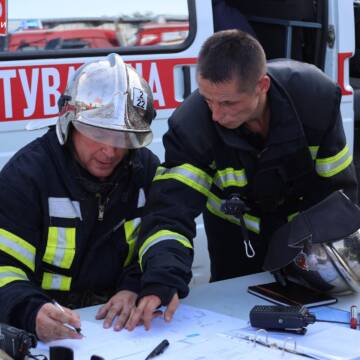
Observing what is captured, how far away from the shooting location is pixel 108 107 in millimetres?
2260

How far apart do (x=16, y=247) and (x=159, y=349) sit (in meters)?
0.53

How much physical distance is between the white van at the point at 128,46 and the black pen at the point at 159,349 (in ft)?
3.93

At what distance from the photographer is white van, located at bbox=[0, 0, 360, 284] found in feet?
10.6

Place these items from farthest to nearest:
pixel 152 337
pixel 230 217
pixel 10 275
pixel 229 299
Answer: pixel 230 217, pixel 229 299, pixel 10 275, pixel 152 337

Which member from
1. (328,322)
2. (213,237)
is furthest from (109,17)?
(328,322)

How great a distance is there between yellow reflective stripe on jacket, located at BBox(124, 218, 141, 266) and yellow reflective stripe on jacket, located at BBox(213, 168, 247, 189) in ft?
0.95

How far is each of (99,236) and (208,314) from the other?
40 cm

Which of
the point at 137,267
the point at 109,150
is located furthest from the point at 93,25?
the point at 137,267

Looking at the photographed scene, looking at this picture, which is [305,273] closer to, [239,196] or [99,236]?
[239,196]

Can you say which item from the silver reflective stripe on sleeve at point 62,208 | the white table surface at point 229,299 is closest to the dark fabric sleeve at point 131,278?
the white table surface at point 229,299

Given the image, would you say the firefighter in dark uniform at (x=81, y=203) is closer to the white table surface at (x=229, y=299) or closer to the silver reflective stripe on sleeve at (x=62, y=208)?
the silver reflective stripe on sleeve at (x=62, y=208)

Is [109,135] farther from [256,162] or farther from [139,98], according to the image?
[256,162]

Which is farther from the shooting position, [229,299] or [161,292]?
[229,299]

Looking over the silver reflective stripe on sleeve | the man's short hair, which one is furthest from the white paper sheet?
the man's short hair
